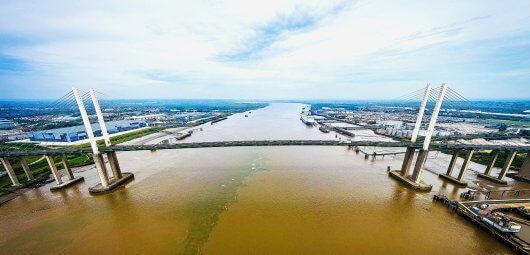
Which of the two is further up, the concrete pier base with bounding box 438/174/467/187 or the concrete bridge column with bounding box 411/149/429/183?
the concrete bridge column with bounding box 411/149/429/183

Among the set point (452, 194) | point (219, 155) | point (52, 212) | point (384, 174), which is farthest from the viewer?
point (219, 155)

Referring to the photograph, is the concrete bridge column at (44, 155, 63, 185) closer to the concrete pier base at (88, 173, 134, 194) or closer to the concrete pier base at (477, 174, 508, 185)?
the concrete pier base at (88, 173, 134, 194)

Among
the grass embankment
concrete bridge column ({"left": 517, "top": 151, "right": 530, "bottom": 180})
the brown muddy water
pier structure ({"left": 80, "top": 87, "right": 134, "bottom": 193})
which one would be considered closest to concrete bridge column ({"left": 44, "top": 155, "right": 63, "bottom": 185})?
the brown muddy water

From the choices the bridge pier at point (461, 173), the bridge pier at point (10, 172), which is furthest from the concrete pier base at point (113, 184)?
the bridge pier at point (461, 173)

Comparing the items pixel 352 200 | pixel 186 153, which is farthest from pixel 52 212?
pixel 352 200

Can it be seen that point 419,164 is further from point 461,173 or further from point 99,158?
point 99,158

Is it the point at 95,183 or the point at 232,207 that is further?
the point at 95,183

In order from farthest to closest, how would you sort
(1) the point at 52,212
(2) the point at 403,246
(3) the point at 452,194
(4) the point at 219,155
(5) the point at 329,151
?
(5) the point at 329,151, (4) the point at 219,155, (3) the point at 452,194, (1) the point at 52,212, (2) the point at 403,246

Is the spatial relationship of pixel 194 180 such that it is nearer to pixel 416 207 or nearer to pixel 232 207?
pixel 232 207
